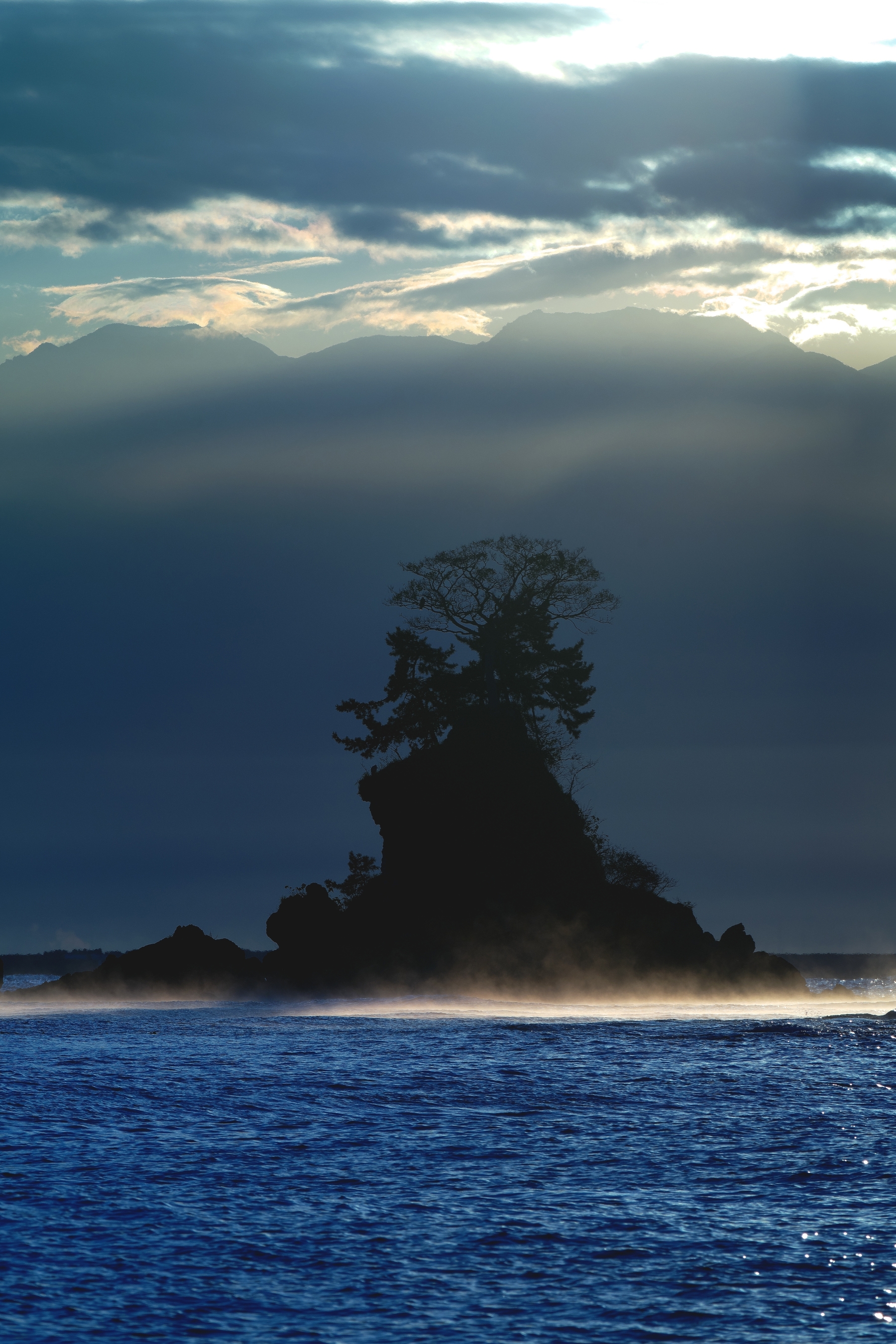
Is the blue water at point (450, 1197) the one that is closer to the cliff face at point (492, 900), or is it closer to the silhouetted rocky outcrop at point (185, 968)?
the cliff face at point (492, 900)

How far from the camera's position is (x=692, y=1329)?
12.0m

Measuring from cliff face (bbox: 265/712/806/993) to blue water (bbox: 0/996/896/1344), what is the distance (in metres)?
24.5

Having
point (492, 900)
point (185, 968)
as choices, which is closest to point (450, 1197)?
point (492, 900)

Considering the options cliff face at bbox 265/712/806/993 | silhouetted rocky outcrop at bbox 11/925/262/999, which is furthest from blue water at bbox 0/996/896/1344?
silhouetted rocky outcrop at bbox 11/925/262/999

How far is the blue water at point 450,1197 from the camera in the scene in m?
12.7

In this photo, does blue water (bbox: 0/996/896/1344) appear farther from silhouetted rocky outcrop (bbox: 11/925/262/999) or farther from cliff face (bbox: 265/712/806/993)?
silhouetted rocky outcrop (bbox: 11/925/262/999)

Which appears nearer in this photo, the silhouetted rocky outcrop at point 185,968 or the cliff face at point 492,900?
the cliff face at point 492,900

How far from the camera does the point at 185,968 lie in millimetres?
74625

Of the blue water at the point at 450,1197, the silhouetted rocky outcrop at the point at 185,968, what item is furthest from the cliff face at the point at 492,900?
the blue water at the point at 450,1197

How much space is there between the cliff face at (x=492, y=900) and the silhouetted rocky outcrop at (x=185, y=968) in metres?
8.21

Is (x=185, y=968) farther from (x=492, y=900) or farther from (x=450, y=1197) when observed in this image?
(x=450, y=1197)

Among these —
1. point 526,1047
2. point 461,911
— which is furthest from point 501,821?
point 526,1047

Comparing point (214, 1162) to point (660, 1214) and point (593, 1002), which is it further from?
point (593, 1002)

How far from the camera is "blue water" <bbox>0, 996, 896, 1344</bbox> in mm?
12688
